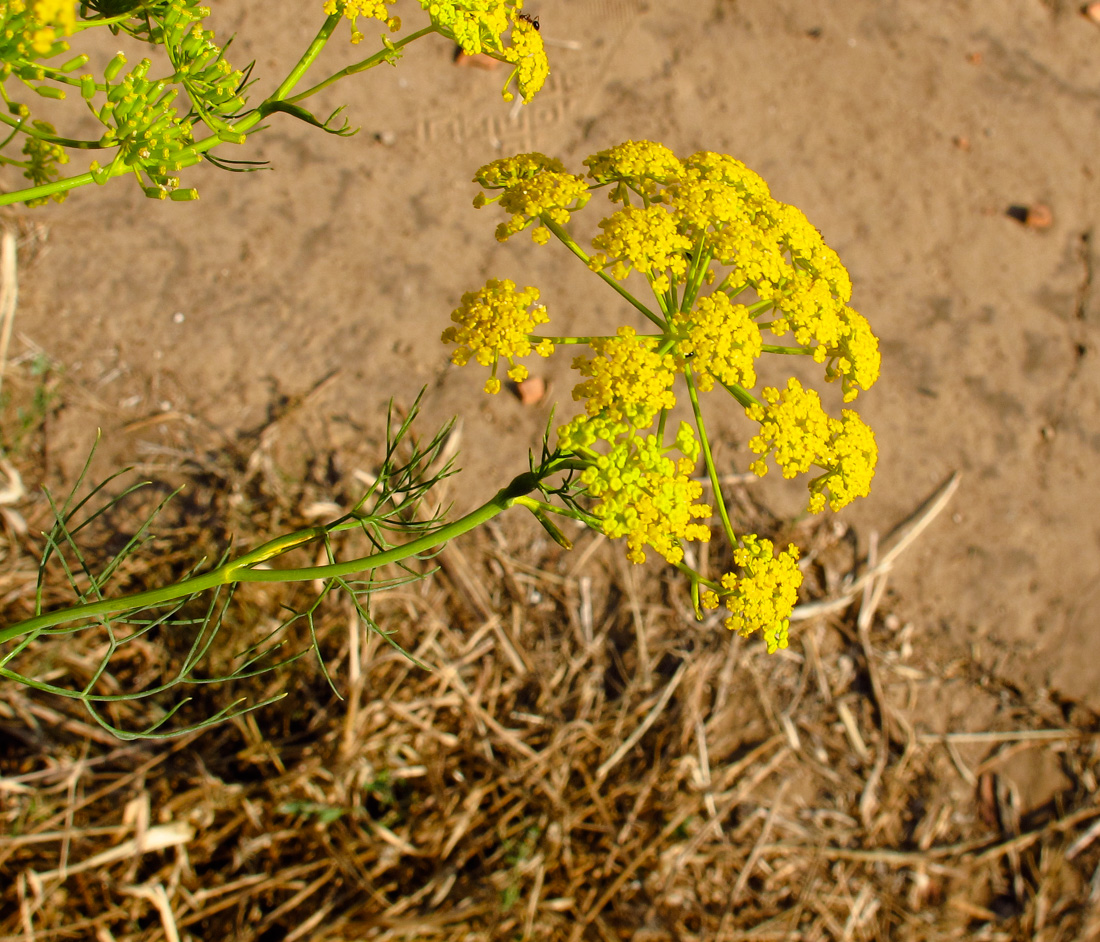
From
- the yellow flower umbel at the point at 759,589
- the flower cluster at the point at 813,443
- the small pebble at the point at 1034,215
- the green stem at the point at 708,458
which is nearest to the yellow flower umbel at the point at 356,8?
the green stem at the point at 708,458

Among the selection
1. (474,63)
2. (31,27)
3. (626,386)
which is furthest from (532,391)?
(31,27)

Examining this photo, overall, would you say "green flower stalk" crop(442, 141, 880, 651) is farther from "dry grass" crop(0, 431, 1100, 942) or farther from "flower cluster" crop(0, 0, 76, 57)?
"dry grass" crop(0, 431, 1100, 942)

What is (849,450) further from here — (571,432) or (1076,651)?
(1076,651)

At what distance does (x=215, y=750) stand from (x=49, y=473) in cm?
152

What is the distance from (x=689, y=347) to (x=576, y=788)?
8.90 feet

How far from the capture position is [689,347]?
1.98 meters

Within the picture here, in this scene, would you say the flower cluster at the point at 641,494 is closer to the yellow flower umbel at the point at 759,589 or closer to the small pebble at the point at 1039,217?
the yellow flower umbel at the point at 759,589

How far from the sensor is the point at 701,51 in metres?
5.05

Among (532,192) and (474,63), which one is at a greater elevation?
(532,192)

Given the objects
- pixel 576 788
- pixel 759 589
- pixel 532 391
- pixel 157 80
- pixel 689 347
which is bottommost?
pixel 576 788

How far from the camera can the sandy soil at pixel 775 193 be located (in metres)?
4.31

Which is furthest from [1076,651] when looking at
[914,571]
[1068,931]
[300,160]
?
[300,160]

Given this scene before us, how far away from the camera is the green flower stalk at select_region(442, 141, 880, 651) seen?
192cm

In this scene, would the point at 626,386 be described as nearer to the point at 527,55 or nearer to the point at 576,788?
the point at 527,55
